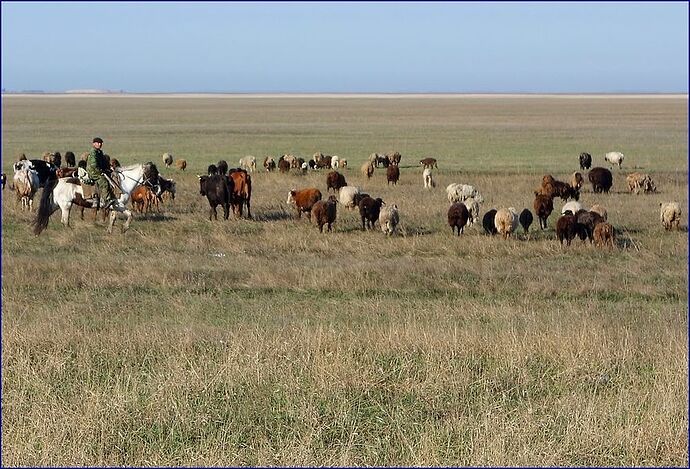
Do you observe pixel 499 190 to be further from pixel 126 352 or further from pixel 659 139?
pixel 659 139

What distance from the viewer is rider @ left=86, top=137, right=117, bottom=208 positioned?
18.1 metres

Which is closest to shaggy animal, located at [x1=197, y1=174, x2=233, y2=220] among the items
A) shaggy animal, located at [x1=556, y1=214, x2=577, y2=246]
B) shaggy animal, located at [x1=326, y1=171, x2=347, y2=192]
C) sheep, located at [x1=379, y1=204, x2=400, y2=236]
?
sheep, located at [x1=379, y1=204, x2=400, y2=236]

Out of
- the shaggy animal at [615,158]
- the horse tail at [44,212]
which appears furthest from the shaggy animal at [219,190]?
the shaggy animal at [615,158]

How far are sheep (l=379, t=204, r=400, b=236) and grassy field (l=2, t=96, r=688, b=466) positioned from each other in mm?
305

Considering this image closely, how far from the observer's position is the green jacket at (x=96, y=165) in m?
18.0

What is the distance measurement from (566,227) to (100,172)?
32.1 feet

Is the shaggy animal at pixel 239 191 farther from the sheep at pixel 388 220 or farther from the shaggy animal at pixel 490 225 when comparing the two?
the shaggy animal at pixel 490 225

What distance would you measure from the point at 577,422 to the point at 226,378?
2.81 metres

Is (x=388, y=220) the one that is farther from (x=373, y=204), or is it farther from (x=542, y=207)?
(x=542, y=207)

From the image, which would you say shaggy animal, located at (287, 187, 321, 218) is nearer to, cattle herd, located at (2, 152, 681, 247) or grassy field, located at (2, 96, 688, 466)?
cattle herd, located at (2, 152, 681, 247)

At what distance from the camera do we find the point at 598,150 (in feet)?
170

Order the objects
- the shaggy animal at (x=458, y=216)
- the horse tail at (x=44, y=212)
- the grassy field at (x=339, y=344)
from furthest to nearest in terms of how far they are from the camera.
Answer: the shaggy animal at (x=458, y=216) → the horse tail at (x=44, y=212) → the grassy field at (x=339, y=344)

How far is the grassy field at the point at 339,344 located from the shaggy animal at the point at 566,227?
226mm

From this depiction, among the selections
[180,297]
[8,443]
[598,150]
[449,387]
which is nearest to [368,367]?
[449,387]
